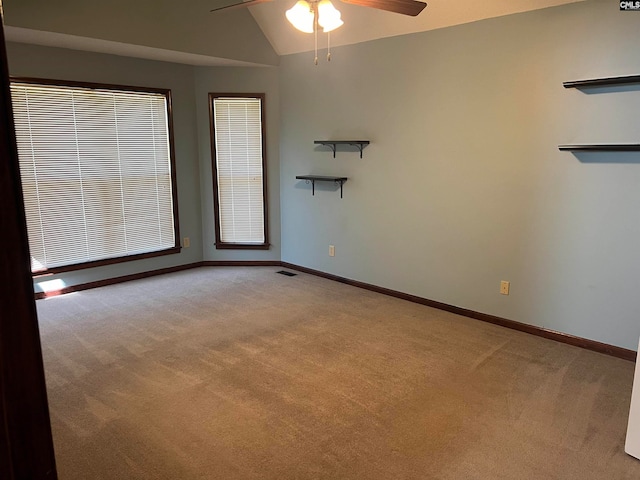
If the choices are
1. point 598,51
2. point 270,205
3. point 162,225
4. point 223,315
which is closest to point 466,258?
point 598,51

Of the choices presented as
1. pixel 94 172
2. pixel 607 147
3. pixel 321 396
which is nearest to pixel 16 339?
pixel 321 396

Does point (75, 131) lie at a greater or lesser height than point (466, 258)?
greater

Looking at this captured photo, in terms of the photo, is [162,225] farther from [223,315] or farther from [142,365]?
[142,365]

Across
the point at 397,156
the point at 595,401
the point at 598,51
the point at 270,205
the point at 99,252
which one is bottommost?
the point at 595,401

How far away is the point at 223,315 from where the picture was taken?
13.2ft

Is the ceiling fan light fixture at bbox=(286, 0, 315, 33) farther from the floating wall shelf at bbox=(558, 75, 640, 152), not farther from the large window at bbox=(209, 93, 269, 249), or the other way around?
the large window at bbox=(209, 93, 269, 249)

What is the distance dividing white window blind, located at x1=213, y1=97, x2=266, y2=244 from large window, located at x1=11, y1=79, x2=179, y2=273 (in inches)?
22.5

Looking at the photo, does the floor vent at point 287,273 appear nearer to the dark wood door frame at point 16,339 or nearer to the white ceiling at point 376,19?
the white ceiling at point 376,19

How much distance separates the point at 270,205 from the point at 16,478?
503 centimetres

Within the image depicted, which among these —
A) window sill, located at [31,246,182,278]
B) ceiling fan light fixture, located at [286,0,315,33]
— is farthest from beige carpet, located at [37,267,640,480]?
ceiling fan light fixture, located at [286,0,315,33]

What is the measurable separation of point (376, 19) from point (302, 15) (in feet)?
4.67

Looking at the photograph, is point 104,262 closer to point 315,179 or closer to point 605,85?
point 315,179

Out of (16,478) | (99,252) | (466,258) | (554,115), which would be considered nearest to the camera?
(16,478)

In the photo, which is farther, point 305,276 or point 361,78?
point 305,276
